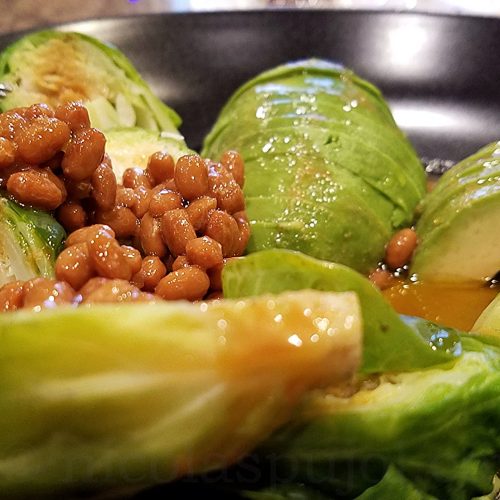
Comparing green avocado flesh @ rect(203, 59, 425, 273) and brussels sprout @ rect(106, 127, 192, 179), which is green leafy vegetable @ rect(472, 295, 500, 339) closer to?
green avocado flesh @ rect(203, 59, 425, 273)

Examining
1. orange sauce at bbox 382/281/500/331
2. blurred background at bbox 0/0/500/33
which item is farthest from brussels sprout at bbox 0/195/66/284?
blurred background at bbox 0/0/500/33

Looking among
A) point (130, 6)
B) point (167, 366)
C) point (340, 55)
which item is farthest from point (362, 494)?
point (130, 6)

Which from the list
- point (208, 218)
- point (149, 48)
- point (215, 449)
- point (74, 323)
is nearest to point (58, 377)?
point (74, 323)

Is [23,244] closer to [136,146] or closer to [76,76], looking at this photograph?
[136,146]

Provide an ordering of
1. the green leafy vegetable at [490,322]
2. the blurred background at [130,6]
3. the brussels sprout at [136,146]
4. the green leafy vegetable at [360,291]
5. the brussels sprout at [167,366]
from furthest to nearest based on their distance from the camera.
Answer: the blurred background at [130,6], the brussels sprout at [136,146], the green leafy vegetable at [490,322], the green leafy vegetable at [360,291], the brussels sprout at [167,366]

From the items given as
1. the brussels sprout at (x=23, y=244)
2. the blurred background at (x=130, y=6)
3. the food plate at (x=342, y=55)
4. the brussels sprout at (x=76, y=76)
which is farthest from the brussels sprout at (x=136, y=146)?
the blurred background at (x=130, y=6)

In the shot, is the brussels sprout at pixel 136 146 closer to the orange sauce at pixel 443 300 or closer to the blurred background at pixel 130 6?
the orange sauce at pixel 443 300

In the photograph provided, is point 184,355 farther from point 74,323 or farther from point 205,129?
point 205,129

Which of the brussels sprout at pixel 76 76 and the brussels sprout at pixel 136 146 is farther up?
the brussels sprout at pixel 76 76
